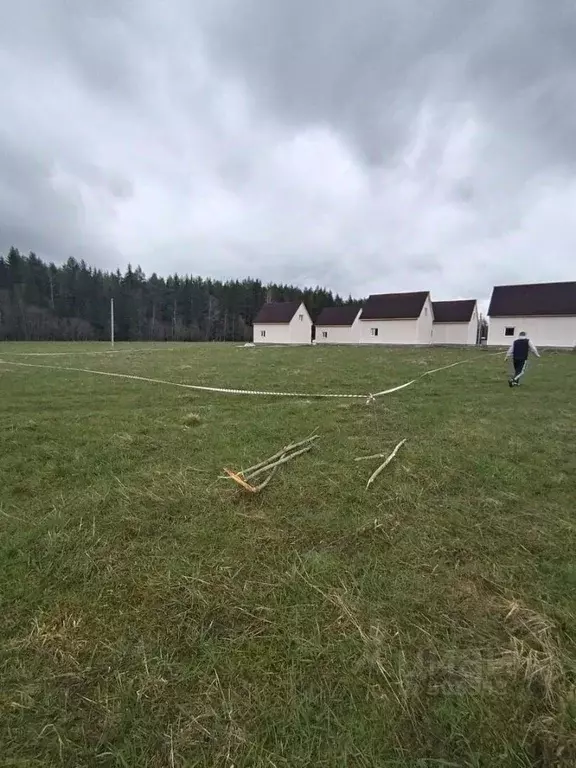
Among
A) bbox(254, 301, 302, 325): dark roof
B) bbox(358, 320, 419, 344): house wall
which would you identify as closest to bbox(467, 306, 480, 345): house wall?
bbox(358, 320, 419, 344): house wall

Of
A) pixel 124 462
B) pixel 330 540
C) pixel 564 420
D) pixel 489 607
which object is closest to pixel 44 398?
pixel 124 462

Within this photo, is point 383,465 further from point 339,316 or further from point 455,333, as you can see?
point 339,316

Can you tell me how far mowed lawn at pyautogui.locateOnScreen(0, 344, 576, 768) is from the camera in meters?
1.76

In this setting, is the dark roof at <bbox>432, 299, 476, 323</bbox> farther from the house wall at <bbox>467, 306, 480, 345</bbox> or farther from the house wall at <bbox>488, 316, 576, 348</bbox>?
the house wall at <bbox>488, 316, 576, 348</bbox>

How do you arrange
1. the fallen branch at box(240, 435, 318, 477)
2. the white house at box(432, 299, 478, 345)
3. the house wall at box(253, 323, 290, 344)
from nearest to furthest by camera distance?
the fallen branch at box(240, 435, 318, 477)
the white house at box(432, 299, 478, 345)
the house wall at box(253, 323, 290, 344)

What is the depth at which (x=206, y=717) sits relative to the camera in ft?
5.99

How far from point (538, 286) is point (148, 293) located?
6887 cm

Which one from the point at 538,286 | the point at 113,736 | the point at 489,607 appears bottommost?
the point at 113,736

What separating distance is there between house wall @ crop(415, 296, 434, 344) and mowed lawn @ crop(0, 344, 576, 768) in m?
34.1

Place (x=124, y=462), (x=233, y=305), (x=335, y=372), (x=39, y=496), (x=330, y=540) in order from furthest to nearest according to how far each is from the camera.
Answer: (x=233, y=305) < (x=335, y=372) < (x=124, y=462) < (x=39, y=496) < (x=330, y=540)

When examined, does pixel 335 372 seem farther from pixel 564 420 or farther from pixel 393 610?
pixel 393 610

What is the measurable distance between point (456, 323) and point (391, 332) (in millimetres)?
7190

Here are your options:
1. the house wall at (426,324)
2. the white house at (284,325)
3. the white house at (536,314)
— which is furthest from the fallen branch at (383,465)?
the white house at (284,325)

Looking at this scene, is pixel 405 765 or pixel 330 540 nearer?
pixel 405 765
